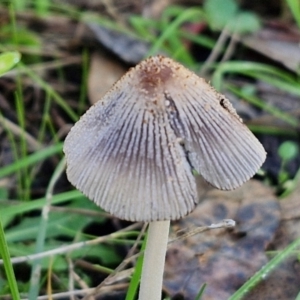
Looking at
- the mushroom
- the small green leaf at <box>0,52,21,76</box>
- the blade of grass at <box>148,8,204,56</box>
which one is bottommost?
the blade of grass at <box>148,8,204,56</box>

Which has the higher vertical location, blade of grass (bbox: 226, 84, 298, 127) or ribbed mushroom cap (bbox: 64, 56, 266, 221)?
ribbed mushroom cap (bbox: 64, 56, 266, 221)

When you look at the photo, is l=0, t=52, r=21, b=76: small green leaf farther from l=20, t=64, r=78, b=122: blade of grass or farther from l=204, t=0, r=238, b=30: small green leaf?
l=204, t=0, r=238, b=30: small green leaf

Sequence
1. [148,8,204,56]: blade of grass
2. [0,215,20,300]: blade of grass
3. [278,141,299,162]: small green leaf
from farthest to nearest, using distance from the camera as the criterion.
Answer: [148,8,204,56]: blade of grass
[278,141,299,162]: small green leaf
[0,215,20,300]: blade of grass

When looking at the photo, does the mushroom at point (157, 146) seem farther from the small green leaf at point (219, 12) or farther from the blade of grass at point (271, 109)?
the small green leaf at point (219, 12)

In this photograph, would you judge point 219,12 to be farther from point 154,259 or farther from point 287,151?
point 154,259

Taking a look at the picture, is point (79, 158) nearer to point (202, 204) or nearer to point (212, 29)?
point (202, 204)

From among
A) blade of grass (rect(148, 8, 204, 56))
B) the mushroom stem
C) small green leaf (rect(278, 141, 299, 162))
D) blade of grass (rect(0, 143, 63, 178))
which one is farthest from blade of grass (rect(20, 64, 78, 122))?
the mushroom stem

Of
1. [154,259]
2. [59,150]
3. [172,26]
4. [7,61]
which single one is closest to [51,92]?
[59,150]
